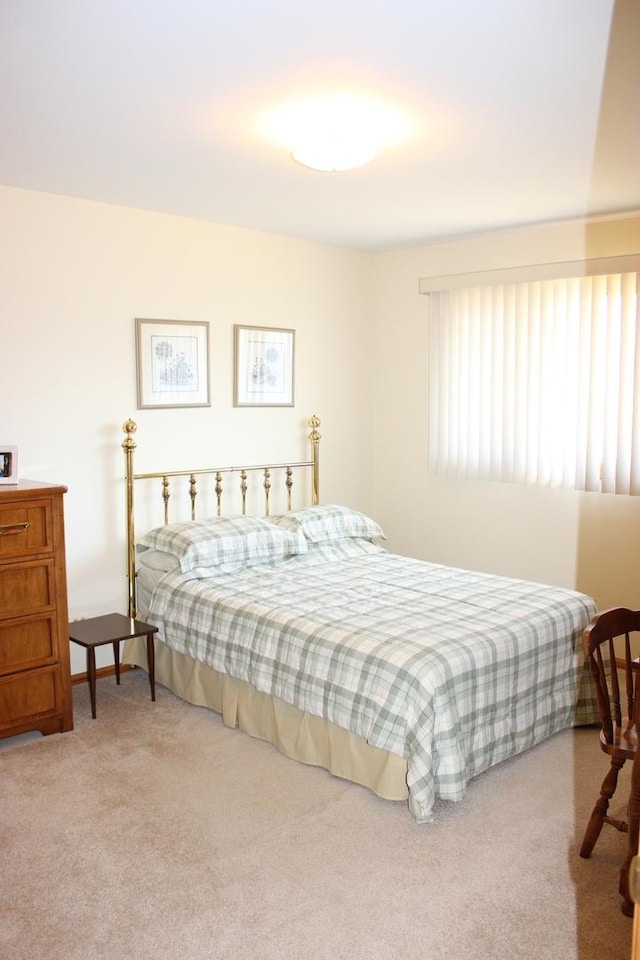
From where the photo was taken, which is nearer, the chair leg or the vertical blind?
the chair leg

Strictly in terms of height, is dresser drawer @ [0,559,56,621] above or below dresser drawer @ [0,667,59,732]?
above

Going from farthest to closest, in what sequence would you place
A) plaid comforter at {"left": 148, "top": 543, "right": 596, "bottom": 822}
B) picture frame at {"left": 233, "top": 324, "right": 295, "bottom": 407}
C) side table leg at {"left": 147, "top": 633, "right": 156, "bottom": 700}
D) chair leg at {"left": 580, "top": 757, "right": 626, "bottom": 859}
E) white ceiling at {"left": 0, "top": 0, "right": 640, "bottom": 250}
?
picture frame at {"left": 233, "top": 324, "right": 295, "bottom": 407}
side table leg at {"left": 147, "top": 633, "right": 156, "bottom": 700}
plaid comforter at {"left": 148, "top": 543, "right": 596, "bottom": 822}
chair leg at {"left": 580, "top": 757, "right": 626, "bottom": 859}
white ceiling at {"left": 0, "top": 0, "right": 640, "bottom": 250}

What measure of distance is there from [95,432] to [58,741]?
1.59 m

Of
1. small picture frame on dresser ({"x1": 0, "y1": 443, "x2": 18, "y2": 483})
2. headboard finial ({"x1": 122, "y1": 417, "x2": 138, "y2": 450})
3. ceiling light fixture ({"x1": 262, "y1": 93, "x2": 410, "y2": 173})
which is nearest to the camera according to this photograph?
ceiling light fixture ({"x1": 262, "y1": 93, "x2": 410, "y2": 173})

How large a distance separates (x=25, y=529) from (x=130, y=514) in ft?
2.95

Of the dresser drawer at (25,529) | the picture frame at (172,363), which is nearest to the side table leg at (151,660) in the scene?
the dresser drawer at (25,529)

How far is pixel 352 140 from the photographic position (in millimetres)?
3021

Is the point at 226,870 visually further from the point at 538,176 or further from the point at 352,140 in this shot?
the point at 538,176

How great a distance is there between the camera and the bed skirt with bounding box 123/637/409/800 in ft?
9.63

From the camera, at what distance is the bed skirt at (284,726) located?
2936 mm

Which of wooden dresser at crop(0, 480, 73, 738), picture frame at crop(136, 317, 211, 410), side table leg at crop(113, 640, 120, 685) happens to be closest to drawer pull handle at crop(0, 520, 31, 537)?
wooden dresser at crop(0, 480, 73, 738)

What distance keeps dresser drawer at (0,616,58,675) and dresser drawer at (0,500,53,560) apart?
0.30 meters

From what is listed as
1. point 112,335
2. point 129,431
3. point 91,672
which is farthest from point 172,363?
point 91,672

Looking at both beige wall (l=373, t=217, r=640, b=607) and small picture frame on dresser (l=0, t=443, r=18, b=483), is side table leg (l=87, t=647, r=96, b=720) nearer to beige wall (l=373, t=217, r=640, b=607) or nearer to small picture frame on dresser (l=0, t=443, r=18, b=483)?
small picture frame on dresser (l=0, t=443, r=18, b=483)
